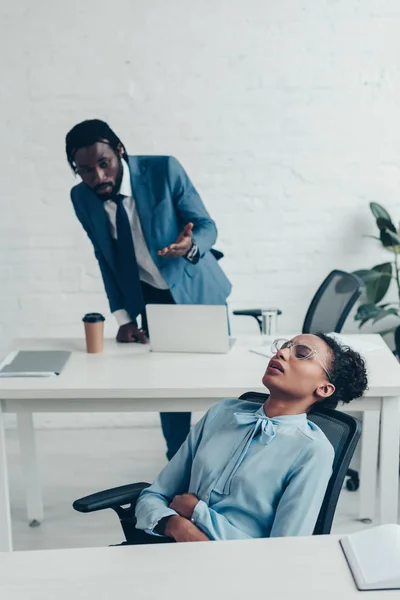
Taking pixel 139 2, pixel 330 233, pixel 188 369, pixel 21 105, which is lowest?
pixel 188 369

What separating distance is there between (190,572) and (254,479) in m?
0.36

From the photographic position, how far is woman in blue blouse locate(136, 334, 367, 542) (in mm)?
1630

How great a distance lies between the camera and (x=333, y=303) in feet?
9.82

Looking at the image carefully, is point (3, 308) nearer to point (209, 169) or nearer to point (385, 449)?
point (209, 169)

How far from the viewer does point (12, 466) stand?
3.51 m

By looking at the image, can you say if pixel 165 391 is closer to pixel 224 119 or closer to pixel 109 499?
pixel 109 499

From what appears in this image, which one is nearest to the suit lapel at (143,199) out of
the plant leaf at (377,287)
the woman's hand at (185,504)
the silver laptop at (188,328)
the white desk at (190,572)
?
the silver laptop at (188,328)

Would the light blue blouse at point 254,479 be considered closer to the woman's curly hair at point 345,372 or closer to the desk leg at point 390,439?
the woman's curly hair at point 345,372

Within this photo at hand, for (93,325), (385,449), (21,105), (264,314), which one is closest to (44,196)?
(21,105)

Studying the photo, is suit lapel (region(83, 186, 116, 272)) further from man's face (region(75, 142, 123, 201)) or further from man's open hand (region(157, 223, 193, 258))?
man's open hand (region(157, 223, 193, 258))

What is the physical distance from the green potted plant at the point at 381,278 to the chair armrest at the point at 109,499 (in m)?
1.88

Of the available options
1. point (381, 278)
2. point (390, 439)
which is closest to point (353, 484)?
point (390, 439)

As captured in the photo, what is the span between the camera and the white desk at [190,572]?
1299 millimetres

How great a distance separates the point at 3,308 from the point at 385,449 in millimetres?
2123
